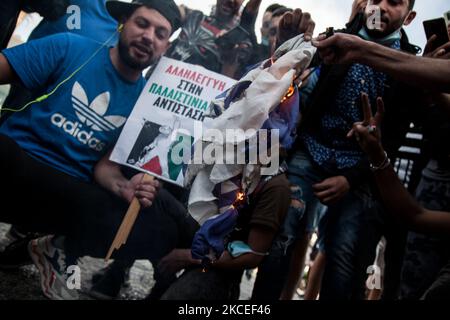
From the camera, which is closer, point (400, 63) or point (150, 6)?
point (400, 63)

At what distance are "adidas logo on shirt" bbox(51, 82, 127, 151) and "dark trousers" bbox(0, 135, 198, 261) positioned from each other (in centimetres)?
16

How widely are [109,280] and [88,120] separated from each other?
2.13 feet

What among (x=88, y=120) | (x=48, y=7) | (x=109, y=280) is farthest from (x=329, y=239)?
(x=48, y=7)

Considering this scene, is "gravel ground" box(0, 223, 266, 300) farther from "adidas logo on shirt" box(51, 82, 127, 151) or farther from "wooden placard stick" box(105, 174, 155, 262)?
"adidas logo on shirt" box(51, 82, 127, 151)

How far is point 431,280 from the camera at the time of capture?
4.82 feet

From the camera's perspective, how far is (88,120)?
4.80ft

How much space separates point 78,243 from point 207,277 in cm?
53

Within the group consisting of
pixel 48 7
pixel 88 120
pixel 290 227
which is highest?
pixel 48 7

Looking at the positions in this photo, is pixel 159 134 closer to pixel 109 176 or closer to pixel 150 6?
pixel 109 176

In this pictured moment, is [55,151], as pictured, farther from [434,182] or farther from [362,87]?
[434,182]

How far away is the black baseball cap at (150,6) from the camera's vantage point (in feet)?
4.79

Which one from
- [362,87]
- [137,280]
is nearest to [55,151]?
[137,280]

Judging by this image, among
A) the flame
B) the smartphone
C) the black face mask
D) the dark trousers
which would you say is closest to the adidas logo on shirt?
the dark trousers

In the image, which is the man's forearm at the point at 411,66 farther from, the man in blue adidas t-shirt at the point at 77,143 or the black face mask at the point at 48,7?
the black face mask at the point at 48,7
